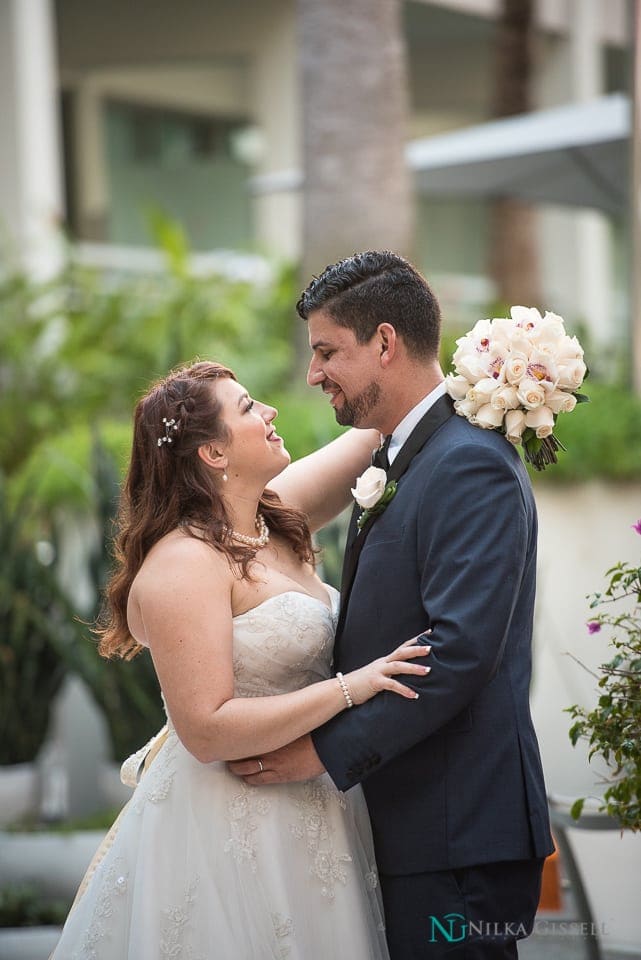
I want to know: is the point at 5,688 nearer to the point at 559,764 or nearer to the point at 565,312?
the point at 559,764

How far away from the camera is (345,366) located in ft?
8.88

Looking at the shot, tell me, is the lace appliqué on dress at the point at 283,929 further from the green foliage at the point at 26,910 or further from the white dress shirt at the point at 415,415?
the green foliage at the point at 26,910

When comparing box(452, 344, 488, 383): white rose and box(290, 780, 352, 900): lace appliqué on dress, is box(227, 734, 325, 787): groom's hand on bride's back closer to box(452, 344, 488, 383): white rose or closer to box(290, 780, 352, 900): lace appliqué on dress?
box(290, 780, 352, 900): lace appliqué on dress

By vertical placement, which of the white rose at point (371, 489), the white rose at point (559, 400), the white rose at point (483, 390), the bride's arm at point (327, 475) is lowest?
the bride's arm at point (327, 475)

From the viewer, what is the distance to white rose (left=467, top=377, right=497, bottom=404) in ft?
8.45

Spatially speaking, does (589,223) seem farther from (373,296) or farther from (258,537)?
(373,296)

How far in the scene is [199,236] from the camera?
57.5 ft

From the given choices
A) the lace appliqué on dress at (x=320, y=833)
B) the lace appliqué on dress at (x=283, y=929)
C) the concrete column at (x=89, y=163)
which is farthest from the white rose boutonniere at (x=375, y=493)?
the concrete column at (x=89, y=163)

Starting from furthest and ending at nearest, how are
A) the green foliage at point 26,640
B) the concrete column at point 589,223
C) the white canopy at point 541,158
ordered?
the concrete column at point 589,223, the white canopy at point 541,158, the green foliage at point 26,640

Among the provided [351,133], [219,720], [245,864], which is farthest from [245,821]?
[351,133]

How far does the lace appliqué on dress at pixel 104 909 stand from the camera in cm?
279

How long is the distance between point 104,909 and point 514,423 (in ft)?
4.68

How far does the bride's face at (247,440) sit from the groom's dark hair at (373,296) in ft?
1.00

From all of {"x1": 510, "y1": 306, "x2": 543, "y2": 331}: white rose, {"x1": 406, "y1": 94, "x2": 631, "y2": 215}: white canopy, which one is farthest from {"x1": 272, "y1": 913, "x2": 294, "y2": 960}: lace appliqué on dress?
{"x1": 406, "y1": 94, "x2": 631, "y2": 215}: white canopy
